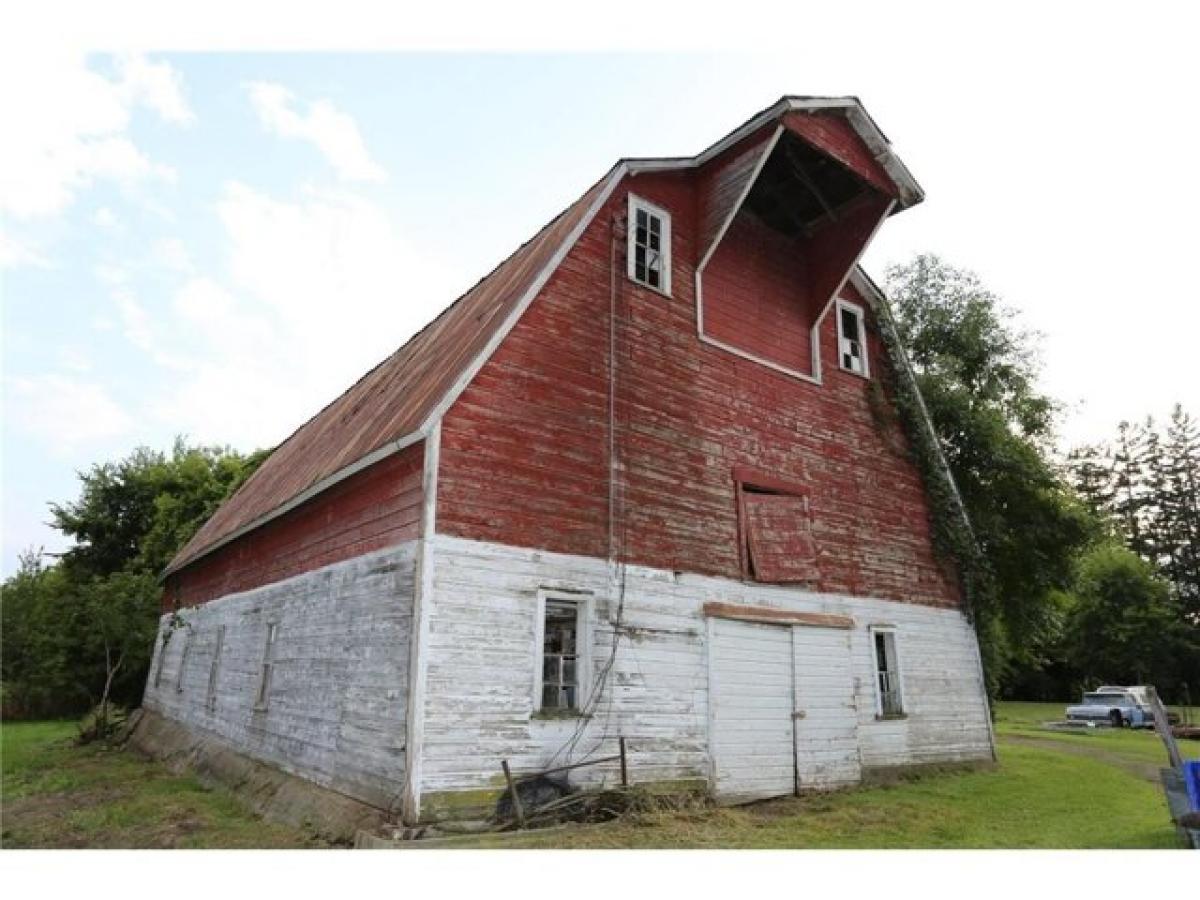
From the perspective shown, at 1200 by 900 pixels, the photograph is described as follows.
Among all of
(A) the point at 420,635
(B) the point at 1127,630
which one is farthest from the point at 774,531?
(B) the point at 1127,630

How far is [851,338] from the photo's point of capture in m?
15.5

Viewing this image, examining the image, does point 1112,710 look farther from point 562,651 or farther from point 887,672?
point 562,651

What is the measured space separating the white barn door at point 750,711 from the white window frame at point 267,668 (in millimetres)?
6889

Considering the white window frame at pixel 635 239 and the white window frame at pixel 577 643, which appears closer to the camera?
the white window frame at pixel 577 643

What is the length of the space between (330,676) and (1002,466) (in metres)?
15.4

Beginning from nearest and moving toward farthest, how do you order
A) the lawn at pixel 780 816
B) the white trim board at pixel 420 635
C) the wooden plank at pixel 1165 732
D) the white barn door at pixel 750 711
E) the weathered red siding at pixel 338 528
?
1. the wooden plank at pixel 1165 732
2. the white trim board at pixel 420 635
3. the lawn at pixel 780 816
4. the weathered red siding at pixel 338 528
5. the white barn door at pixel 750 711

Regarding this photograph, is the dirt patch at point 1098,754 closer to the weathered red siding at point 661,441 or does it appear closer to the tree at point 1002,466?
the tree at point 1002,466

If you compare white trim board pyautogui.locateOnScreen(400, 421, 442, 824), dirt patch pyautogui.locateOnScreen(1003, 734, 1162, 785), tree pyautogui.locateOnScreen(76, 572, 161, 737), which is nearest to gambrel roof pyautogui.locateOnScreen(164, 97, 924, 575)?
white trim board pyautogui.locateOnScreen(400, 421, 442, 824)

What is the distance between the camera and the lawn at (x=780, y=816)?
8.51 m

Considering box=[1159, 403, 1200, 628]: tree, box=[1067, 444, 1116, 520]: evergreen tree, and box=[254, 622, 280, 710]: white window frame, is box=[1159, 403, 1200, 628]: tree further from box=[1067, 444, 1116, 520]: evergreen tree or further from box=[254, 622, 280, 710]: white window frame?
box=[254, 622, 280, 710]: white window frame

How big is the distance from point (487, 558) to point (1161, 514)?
64.1m

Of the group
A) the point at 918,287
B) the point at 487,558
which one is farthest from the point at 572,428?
the point at 918,287

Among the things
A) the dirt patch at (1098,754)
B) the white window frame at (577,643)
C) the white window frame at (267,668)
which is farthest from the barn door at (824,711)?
the white window frame at (267,668)

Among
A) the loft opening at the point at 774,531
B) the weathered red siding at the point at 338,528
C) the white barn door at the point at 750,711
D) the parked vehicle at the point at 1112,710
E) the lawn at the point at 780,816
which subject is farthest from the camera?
the parked vehicle at the point at 1112,710
